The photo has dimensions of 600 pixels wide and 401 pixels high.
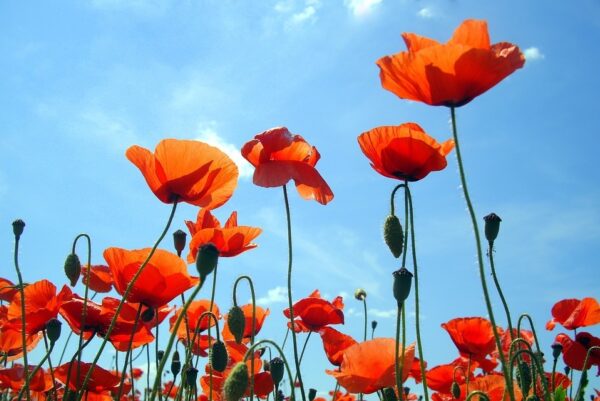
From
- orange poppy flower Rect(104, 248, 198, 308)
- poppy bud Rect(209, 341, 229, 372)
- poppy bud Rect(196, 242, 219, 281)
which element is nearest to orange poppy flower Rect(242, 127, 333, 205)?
orange poppy flower Rect(104, 248, 198, 308)

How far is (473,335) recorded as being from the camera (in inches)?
136

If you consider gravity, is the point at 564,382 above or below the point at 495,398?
above

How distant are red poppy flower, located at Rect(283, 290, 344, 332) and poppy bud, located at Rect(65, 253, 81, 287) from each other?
4.02ft

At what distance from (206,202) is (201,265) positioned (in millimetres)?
983

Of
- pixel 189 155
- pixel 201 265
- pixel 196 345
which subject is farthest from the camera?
pixel 196 345

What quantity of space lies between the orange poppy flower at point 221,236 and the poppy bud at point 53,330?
0.71 m

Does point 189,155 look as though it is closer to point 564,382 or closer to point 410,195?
point 410,195

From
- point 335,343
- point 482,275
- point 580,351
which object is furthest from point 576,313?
point 482,275

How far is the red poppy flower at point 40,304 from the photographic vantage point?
313cm

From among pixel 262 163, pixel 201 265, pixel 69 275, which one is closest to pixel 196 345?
pixel 69 275

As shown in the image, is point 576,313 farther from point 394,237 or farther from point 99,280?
point 99,280

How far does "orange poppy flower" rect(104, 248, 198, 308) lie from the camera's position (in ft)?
7.68

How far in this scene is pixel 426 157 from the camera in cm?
237

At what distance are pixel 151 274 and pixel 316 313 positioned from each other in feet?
A: 5.00
